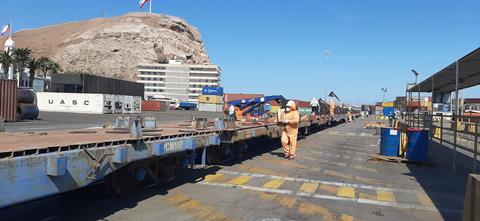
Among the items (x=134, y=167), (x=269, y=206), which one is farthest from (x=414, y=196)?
(x=134, y=167)

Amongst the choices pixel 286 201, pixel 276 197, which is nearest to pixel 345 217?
pixel 286 201

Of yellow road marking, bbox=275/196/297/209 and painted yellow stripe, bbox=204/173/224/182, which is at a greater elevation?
painted yellow stripe, bbox=204/173/224/182

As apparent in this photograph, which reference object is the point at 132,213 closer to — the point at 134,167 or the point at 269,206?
the point at 134,167

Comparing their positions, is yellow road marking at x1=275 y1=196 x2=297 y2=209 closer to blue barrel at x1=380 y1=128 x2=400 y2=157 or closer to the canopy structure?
the canopy structure

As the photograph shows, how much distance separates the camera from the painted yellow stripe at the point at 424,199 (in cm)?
965

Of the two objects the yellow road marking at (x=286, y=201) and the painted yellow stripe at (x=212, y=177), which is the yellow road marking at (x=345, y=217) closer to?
the yellow road marking at (x=286, y=201)

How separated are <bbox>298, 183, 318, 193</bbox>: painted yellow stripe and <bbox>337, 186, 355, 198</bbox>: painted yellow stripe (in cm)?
52

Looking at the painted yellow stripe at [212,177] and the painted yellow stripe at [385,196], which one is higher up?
the painted yellow stripe at [212,177]

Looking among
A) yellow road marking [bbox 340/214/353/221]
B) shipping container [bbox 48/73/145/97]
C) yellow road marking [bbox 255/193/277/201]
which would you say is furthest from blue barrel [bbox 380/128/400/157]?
shipping container [bbox 48/73/145/97]

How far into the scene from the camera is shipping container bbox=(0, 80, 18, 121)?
29.0 m

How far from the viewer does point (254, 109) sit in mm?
23156

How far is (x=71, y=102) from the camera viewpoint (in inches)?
2152

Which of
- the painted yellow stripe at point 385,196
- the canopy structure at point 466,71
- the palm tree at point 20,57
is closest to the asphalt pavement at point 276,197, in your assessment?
the painted yellow stripe at point 385,196

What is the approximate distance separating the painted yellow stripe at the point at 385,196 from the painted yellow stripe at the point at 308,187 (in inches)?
51.8
